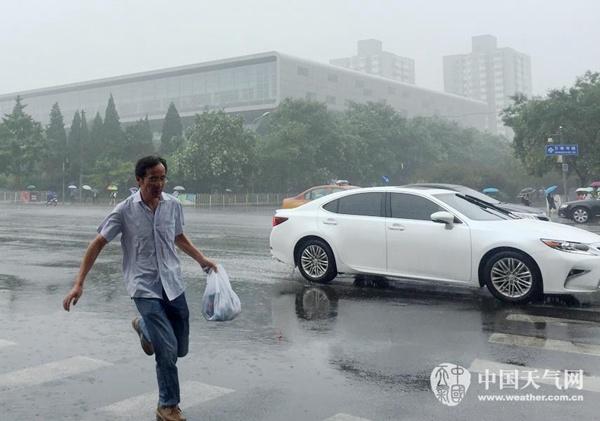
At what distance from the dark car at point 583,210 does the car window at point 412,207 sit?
18.2 m

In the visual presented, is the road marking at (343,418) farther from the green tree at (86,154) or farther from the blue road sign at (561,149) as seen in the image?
the green tree at (86,154)

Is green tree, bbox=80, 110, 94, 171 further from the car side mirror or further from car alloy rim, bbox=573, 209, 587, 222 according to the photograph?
the car side mirror

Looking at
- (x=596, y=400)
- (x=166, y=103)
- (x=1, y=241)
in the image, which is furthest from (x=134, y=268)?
(x=166, y=103)

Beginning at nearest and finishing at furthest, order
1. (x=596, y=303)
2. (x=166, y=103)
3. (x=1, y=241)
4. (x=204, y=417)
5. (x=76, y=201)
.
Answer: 1. (x=204, y=417)
2. (x=596, y=303)
3. (x=1, y=241)
4. (x=76, y=201)
5. (x=166, y=103)

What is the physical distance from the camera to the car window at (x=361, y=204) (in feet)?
28.4

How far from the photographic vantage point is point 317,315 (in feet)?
22.9

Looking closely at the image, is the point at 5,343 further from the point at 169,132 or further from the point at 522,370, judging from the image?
the point at 169,132

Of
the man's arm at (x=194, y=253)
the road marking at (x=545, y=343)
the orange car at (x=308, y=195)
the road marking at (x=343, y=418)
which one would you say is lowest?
the road marking at (x=343, y=418)

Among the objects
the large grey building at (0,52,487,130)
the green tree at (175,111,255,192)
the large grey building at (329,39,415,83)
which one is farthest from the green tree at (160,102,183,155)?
the large grey building at (329,39,415,83)

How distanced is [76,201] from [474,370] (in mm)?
63921

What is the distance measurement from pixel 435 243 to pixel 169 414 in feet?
15.8

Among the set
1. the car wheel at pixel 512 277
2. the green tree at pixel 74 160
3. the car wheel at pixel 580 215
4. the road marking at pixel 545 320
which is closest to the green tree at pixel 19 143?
the green tree at pixel 74 160

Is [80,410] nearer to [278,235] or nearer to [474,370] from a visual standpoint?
[474,370]

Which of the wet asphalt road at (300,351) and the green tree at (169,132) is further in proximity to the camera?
the green tree at (169,132)
